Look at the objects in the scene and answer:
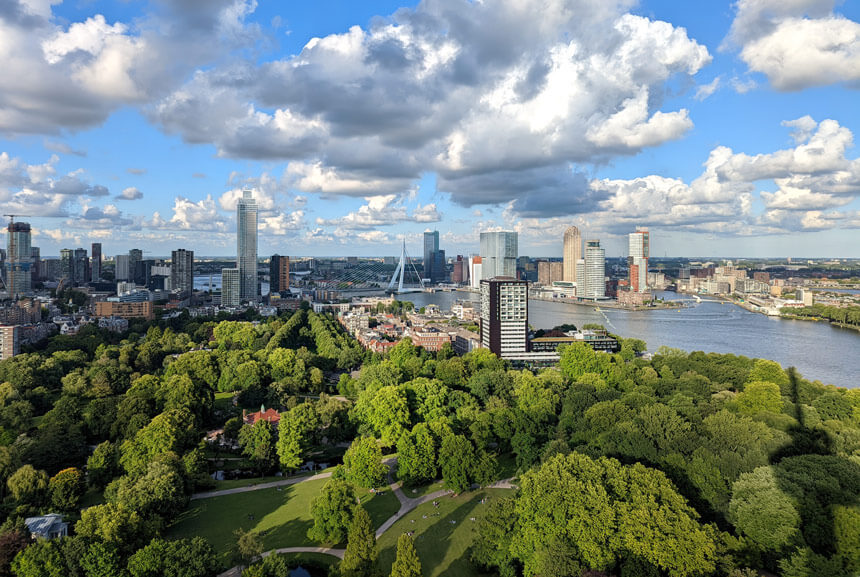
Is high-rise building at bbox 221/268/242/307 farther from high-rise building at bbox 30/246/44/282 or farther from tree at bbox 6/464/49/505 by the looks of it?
Answer: tree at bbox 6/464/49/505

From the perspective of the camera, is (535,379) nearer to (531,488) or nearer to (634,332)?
(531,488)

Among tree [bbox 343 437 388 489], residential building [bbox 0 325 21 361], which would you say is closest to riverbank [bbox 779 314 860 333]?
tree [bbox 343 437 388 489]

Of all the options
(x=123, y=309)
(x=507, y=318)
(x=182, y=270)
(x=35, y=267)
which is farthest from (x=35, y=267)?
(x=507, y=318)

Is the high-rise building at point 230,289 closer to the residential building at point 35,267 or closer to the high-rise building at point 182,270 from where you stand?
the high-rise building at point 182,270

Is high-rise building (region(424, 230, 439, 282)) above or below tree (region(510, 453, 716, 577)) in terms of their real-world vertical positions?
above

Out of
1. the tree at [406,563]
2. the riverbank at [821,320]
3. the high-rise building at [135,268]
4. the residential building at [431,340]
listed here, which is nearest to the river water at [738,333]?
the riverbank at [821,320]
